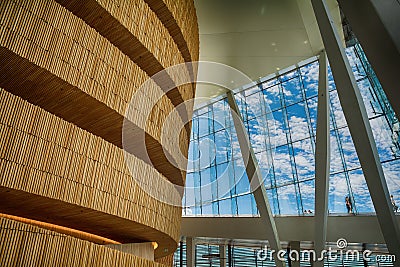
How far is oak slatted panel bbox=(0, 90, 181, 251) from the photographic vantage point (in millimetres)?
6559

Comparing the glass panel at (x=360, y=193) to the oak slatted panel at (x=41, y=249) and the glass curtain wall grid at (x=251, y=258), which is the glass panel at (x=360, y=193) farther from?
the oak slatted panel at (x=41, y=249)

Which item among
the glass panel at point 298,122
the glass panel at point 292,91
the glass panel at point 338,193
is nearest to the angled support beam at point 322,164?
the glass panel at point 338,193

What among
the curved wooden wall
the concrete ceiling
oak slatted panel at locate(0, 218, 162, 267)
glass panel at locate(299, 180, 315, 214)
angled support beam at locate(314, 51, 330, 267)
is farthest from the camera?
glass panel at locate(299, 180, 315, 214)

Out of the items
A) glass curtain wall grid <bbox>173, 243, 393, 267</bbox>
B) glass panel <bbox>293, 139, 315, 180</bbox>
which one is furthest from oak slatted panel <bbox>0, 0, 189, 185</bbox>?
glass curtain wall grid <bbox>173, 243, 393, 267</bbox>

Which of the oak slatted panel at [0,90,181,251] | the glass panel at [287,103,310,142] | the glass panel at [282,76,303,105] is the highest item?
the glass panel at [282,76,303,105]

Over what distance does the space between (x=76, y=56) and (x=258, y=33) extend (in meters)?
10.4

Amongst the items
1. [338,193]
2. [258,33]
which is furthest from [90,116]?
[338,193]

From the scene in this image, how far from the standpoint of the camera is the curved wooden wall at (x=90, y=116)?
267 inches

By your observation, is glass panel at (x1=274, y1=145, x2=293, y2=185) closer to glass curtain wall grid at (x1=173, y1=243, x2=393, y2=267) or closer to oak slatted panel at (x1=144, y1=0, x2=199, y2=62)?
glass curtain wall grid at (x1=173, y1=243, x2=393, y2=267)

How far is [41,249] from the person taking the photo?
21.4 ft

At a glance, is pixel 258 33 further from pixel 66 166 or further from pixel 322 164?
pixel 66 166

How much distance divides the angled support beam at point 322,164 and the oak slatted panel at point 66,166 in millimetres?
10003

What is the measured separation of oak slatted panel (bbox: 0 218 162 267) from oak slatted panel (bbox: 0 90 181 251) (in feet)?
2.20

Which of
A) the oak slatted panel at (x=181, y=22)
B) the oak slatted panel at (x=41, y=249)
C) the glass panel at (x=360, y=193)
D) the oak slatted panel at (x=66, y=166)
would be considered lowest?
the oak slatted panel at (x=41, y=249)
